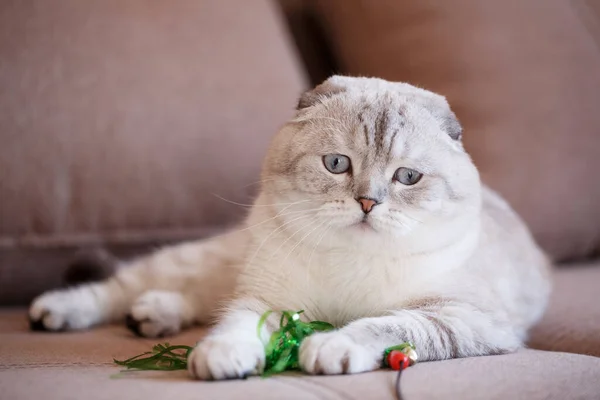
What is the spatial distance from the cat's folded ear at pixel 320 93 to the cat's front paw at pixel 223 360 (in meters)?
0.59

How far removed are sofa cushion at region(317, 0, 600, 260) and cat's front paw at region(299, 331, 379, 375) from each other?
3.76 ft

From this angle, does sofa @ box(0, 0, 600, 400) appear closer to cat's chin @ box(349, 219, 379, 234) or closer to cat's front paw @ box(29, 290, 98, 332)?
cat's front paw @ box(29, 290, 98, 332)

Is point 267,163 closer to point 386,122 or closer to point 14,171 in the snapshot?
point 386,122

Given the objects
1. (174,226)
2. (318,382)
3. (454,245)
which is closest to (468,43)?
(454,245)

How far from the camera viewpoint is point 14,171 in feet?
5.63

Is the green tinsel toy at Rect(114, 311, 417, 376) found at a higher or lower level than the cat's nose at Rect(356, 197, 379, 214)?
lower

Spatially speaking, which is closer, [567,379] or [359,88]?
[567,379]

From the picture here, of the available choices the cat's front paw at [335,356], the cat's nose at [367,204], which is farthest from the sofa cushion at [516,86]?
the cat's front paw at [335,356]

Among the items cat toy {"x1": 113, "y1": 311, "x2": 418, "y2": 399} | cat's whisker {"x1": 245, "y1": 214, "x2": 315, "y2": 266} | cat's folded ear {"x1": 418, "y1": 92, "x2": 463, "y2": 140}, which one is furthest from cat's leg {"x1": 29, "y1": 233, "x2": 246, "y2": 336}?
cat's folded ear {"x1": 418, "y1": 92, "x2": 463, "y2": 140}

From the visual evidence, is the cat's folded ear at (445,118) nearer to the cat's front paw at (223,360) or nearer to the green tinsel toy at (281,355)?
the green tinsel toy at (281,355)

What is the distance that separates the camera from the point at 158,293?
1.69 m

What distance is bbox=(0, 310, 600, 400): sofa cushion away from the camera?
98 cm

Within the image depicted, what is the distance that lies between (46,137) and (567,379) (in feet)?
4.50

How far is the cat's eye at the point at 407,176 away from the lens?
1354mm
